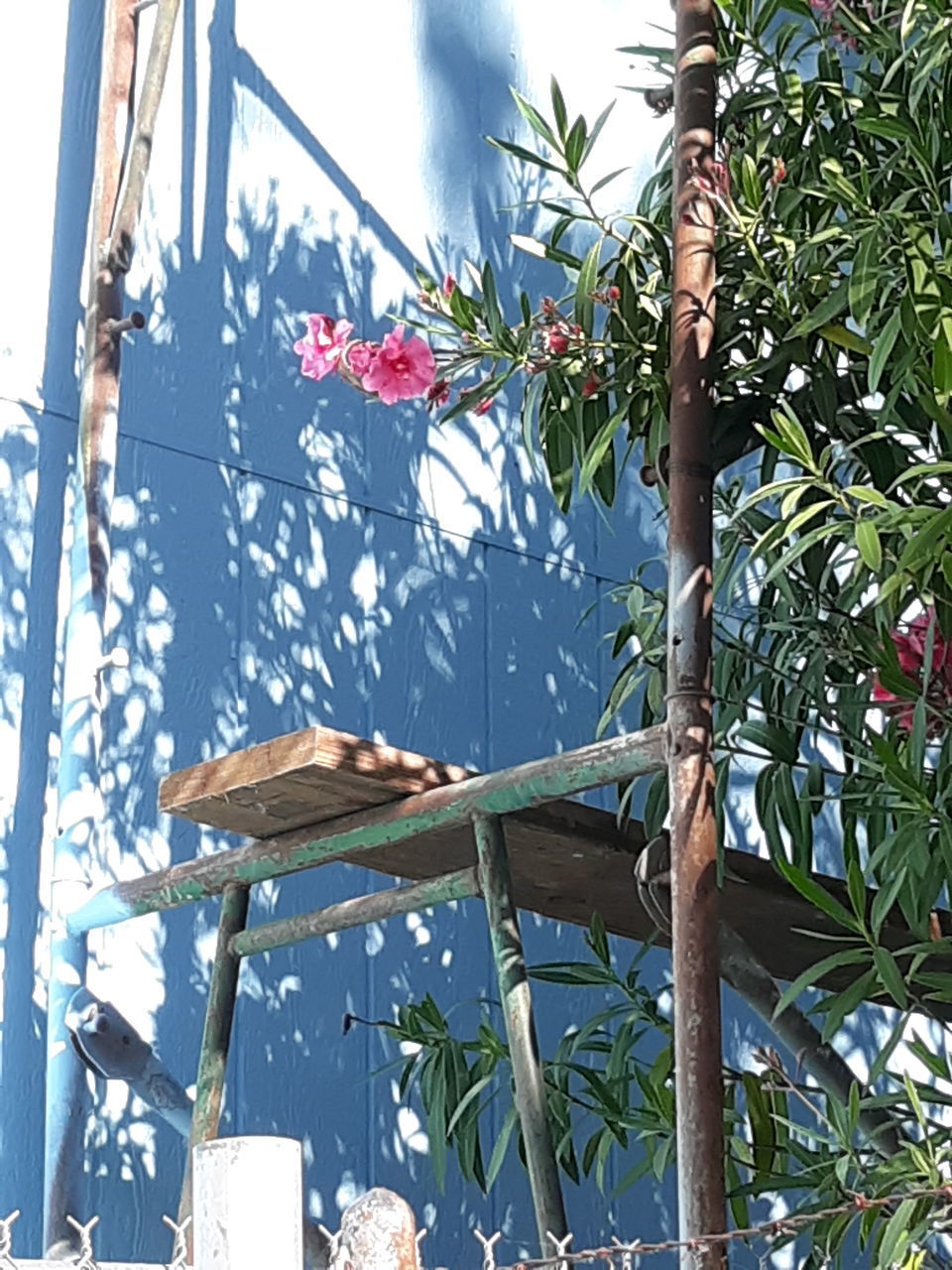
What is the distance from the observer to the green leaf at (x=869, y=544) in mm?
2477

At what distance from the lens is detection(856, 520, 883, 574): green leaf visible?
2477 mm

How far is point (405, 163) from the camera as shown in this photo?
16.1ft

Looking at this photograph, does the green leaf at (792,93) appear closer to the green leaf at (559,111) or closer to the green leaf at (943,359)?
the green leaf at (559,111)

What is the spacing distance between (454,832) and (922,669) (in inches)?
27.6

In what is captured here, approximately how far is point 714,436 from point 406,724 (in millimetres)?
1517

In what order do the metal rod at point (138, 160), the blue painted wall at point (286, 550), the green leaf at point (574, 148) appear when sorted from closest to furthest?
1. the green leaf at point (574, 148)
2. the blue painted wall at point (286, 550)
3. the metal rod at point (138, 160)

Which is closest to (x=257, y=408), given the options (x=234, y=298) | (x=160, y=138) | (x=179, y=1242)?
(x=234, y=298)

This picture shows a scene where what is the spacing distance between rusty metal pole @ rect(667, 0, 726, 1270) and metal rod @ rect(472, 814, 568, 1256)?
0.27 m

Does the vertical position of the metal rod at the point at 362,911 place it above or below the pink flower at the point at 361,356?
below

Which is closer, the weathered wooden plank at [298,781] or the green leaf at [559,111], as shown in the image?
the weathered wooden plank at [298,781]

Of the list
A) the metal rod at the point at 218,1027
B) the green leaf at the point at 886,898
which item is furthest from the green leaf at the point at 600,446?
the metal rod at the point at 218,1027

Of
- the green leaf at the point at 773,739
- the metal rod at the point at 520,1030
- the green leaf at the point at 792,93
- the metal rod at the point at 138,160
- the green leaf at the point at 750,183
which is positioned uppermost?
the metal rod at the point at 138,160

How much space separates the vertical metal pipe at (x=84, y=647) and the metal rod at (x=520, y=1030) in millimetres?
1092

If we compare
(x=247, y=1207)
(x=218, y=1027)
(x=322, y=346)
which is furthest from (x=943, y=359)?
(x=247, y=1207)
